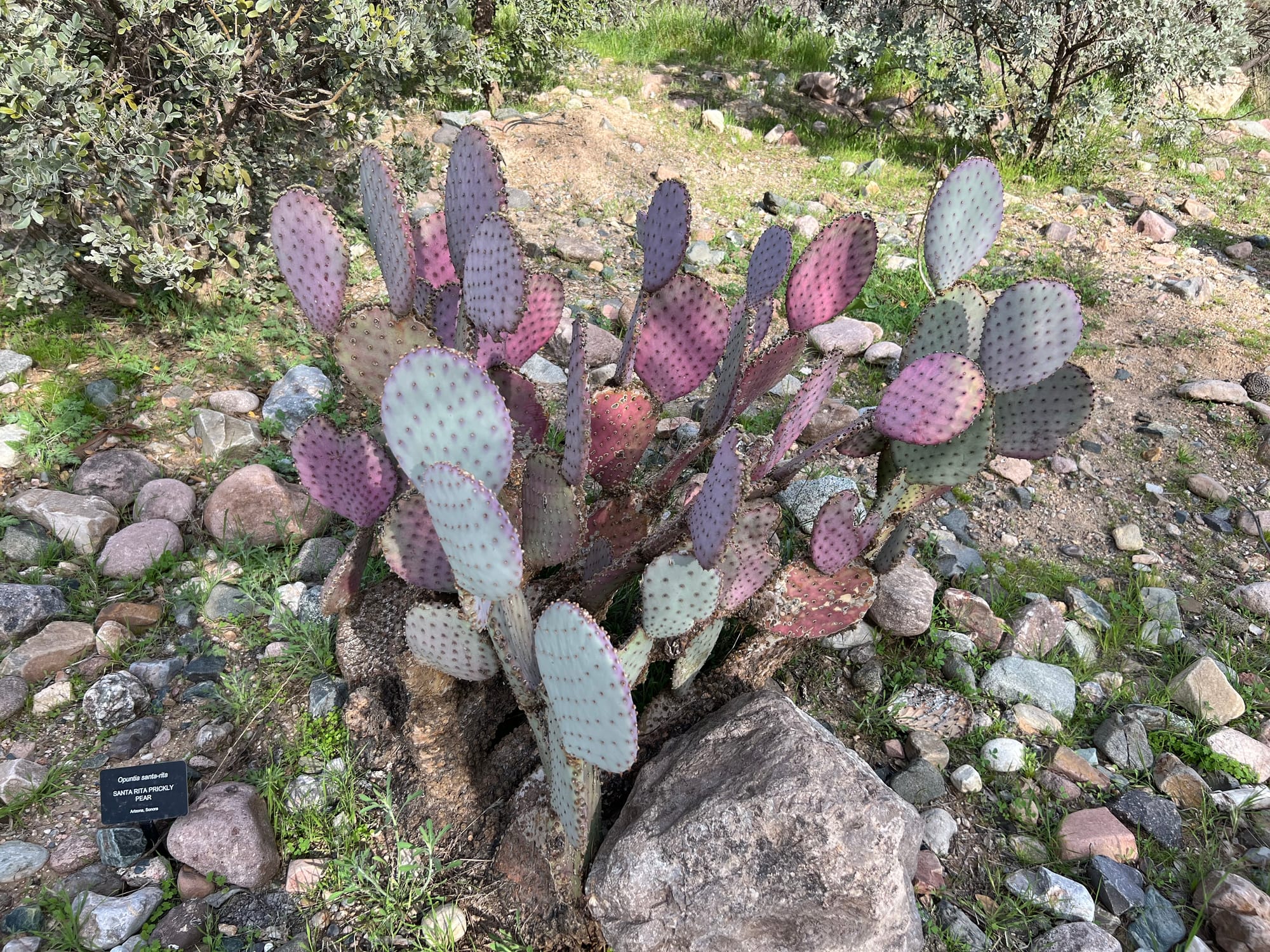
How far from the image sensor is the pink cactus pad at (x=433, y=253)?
6.63 feet

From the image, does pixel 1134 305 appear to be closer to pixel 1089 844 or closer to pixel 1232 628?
pixel 1232 628

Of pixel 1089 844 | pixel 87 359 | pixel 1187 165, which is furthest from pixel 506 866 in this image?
pixel 1187 165

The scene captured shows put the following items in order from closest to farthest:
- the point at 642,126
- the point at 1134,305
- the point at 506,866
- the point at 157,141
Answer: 1. the point at 506,866
2. the point at 157,141
3. the point at 1134,305
4. the point at 642,126

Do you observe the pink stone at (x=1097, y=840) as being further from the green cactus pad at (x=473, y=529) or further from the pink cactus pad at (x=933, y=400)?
the green cactus pad at (x=473, y=529)

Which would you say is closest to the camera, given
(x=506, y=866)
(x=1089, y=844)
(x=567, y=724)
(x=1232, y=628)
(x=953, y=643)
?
(x=567, y=724)

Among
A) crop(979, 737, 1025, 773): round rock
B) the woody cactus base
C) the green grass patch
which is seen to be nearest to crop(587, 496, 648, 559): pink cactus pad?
the woody cactus base

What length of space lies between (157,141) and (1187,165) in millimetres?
7059

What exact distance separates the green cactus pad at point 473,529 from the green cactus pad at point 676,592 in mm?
314

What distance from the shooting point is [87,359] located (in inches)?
128

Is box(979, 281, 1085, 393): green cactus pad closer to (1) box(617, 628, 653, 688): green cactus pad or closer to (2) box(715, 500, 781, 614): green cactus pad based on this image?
(2) box(715, 500, 781, 614): green cactus pad

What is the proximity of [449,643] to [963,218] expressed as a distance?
1.60 m

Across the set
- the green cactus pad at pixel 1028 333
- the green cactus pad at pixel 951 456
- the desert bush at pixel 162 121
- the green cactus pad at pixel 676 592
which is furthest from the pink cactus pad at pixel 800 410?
the desert bush at pixel 162 121

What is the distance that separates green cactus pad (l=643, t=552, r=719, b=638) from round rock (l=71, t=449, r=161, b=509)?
2175 mm

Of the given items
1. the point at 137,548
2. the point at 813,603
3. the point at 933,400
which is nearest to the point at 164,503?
the point at 137,548
